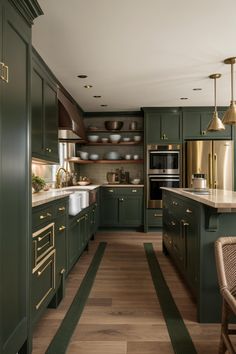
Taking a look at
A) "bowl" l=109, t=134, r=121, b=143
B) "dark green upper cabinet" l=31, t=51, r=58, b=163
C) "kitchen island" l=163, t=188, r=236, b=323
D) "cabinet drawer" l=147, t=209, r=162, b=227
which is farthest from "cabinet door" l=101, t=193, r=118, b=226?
"kitchen island" l=163, t=188, r=236, b=323

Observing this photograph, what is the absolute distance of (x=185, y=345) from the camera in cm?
217

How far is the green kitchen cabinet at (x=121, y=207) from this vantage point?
21.3 ft

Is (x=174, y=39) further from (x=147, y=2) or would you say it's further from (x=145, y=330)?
(x=145, y=330)

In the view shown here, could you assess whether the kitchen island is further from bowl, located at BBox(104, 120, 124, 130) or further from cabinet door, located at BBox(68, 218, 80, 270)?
bowl, located at BBox(104, 120, 124, 130)

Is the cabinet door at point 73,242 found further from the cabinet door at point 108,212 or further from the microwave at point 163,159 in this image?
the microwave at point 163,159

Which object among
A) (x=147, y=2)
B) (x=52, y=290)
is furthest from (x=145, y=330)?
(x=147, y=2)

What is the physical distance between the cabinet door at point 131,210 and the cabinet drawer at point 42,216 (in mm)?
3946

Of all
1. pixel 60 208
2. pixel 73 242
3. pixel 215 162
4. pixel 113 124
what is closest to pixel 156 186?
pixel 215 162

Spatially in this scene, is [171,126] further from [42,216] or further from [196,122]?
[42,216]

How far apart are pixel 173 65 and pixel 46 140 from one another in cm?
179

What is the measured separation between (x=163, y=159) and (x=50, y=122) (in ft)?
10.7

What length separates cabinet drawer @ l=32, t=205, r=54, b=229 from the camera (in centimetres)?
219

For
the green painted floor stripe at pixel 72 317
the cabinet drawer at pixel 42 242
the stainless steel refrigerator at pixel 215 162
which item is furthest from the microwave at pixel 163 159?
the cabinet drawer at pixel 42 242

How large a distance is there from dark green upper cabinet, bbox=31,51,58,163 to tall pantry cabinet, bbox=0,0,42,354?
102 cm
